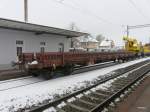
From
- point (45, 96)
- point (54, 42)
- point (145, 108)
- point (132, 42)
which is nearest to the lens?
point (145, 108)

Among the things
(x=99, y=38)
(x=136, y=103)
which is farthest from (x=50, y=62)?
(x=99, y=38)

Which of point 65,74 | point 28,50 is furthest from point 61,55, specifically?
point 28,50

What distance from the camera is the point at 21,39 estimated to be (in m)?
25.3

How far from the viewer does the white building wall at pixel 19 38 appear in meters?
23.0

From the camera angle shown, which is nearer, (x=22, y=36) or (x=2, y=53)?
(x=2, y=53)

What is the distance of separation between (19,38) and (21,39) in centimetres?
35

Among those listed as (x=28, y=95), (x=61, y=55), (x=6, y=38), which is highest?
(x=6, y=38)

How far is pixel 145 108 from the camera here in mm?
8062

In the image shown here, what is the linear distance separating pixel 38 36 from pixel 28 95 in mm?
17603

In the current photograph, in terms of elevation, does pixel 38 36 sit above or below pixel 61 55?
above

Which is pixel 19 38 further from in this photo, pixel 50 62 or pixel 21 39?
pixel 50 62

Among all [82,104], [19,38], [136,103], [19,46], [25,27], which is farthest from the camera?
[19,46]

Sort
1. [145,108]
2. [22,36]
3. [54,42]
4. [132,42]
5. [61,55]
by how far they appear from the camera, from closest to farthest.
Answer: [145,108] < [61,55] < [22,36] < [54,42] < [132,42]

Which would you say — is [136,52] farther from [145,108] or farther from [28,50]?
[145,108]
